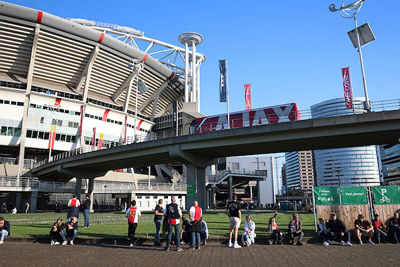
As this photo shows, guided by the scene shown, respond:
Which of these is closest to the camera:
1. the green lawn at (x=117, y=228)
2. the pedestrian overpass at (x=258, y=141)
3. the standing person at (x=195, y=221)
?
the standing person at (x=195, y=221)

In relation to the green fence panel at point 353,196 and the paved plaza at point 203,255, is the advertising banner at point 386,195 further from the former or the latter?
the paved plaza at point 203,255

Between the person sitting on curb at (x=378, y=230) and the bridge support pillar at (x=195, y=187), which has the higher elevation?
the bridge support pillar at (x=195, y=187)

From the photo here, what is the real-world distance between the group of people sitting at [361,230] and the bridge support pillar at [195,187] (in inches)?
746

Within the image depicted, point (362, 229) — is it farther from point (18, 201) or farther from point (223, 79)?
point (18, 201)

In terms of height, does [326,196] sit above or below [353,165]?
below

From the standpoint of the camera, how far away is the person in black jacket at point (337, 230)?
37.7ft

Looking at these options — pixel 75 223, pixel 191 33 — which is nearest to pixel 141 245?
pixel 75 223

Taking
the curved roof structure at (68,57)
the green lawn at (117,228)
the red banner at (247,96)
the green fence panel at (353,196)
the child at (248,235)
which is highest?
the curved roof structure at (68,57)

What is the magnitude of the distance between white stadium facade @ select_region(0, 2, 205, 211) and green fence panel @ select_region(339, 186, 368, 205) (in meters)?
34.6

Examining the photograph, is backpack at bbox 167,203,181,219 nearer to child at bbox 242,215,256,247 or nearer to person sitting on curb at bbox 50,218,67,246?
child at bbox 242,215,256,247

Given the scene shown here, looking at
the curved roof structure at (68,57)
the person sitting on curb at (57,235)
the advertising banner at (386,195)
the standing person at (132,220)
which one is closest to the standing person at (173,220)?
the standing person at (132,220)

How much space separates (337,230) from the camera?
38.4 ft

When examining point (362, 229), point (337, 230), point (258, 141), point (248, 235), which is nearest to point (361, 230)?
point (362, 229)

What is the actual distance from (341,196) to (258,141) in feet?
46.7
